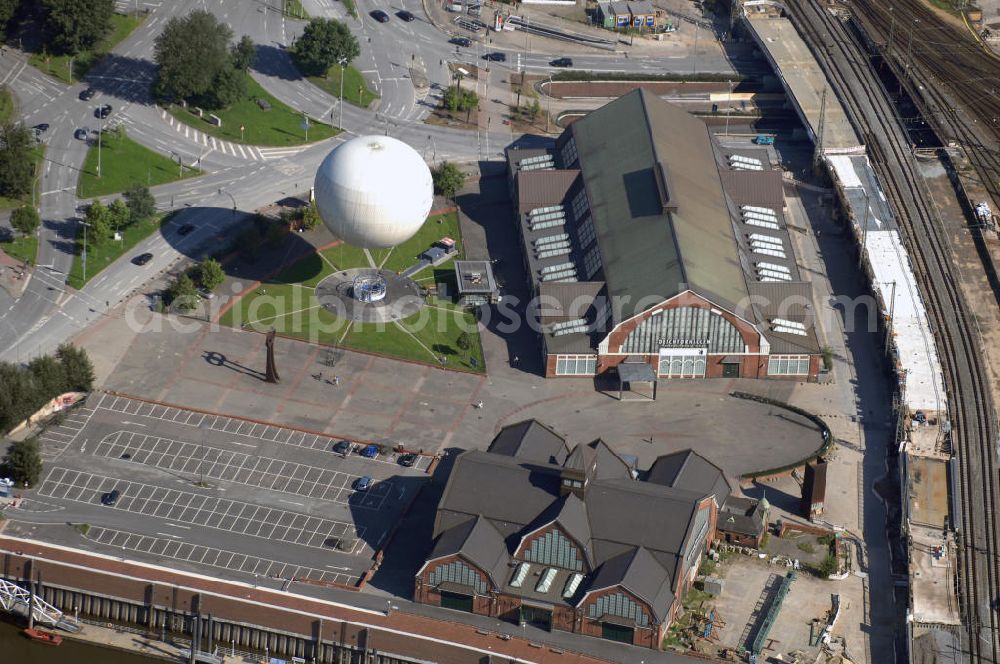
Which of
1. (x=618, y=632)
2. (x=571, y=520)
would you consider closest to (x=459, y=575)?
(x=571, y=520)

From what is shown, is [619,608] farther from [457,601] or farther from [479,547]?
[457,601]

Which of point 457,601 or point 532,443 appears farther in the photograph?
point 532,443

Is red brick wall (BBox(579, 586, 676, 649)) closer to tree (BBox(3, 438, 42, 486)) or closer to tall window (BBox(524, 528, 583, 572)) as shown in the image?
tall window (BBox(524, 528, 583, 572))

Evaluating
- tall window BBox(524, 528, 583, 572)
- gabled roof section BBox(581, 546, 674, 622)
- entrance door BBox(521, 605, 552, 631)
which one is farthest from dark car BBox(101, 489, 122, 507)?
gabled roof section BBox(581, 546, 674, 622)

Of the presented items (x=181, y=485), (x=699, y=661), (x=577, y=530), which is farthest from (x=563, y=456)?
(x=181, y=485)

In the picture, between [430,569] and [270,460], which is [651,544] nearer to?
[430,569]

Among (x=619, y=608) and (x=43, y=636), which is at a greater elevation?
(x=619, y=608)

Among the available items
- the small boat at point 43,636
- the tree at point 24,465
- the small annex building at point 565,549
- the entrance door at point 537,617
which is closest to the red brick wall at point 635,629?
the small annex building at point 565,549
